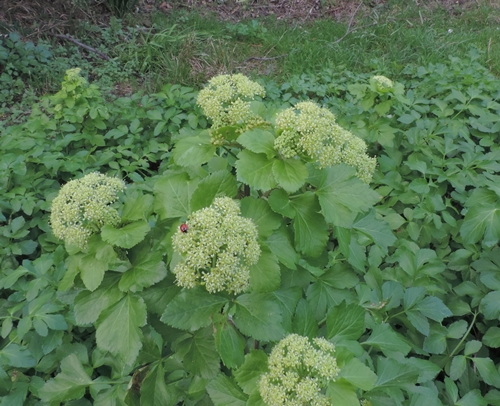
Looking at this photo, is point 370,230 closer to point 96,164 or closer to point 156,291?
point 156,291

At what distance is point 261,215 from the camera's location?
1384 millimetres

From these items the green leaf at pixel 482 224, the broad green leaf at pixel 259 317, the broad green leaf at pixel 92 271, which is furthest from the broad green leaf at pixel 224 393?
the green leaf at pixel 482 224

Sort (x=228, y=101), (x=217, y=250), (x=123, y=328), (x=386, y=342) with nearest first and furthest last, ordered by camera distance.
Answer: (x=217, y=250) < (x=123, y=328) < (x=228, y=101) < (x=386, y=342)

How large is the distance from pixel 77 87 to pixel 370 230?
3.10 meters

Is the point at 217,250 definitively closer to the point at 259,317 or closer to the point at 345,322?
the point at 259,317

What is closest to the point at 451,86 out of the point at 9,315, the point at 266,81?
the point at 266,81

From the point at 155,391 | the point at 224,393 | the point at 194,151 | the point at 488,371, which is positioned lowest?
the point at 488,371

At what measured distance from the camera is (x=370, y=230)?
6.07ft

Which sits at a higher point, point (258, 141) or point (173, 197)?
point (258, 141)

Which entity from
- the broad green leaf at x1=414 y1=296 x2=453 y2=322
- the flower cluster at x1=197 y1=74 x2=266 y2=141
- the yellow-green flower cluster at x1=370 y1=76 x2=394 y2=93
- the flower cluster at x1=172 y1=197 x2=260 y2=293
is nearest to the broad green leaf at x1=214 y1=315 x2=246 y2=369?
the flower cluster at x1=172 y1=197 x2=260 y2=293

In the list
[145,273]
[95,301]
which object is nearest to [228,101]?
[145,273]

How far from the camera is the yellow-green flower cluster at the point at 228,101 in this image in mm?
1473

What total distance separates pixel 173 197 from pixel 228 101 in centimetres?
40

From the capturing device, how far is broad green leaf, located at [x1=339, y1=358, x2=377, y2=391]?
131cm
